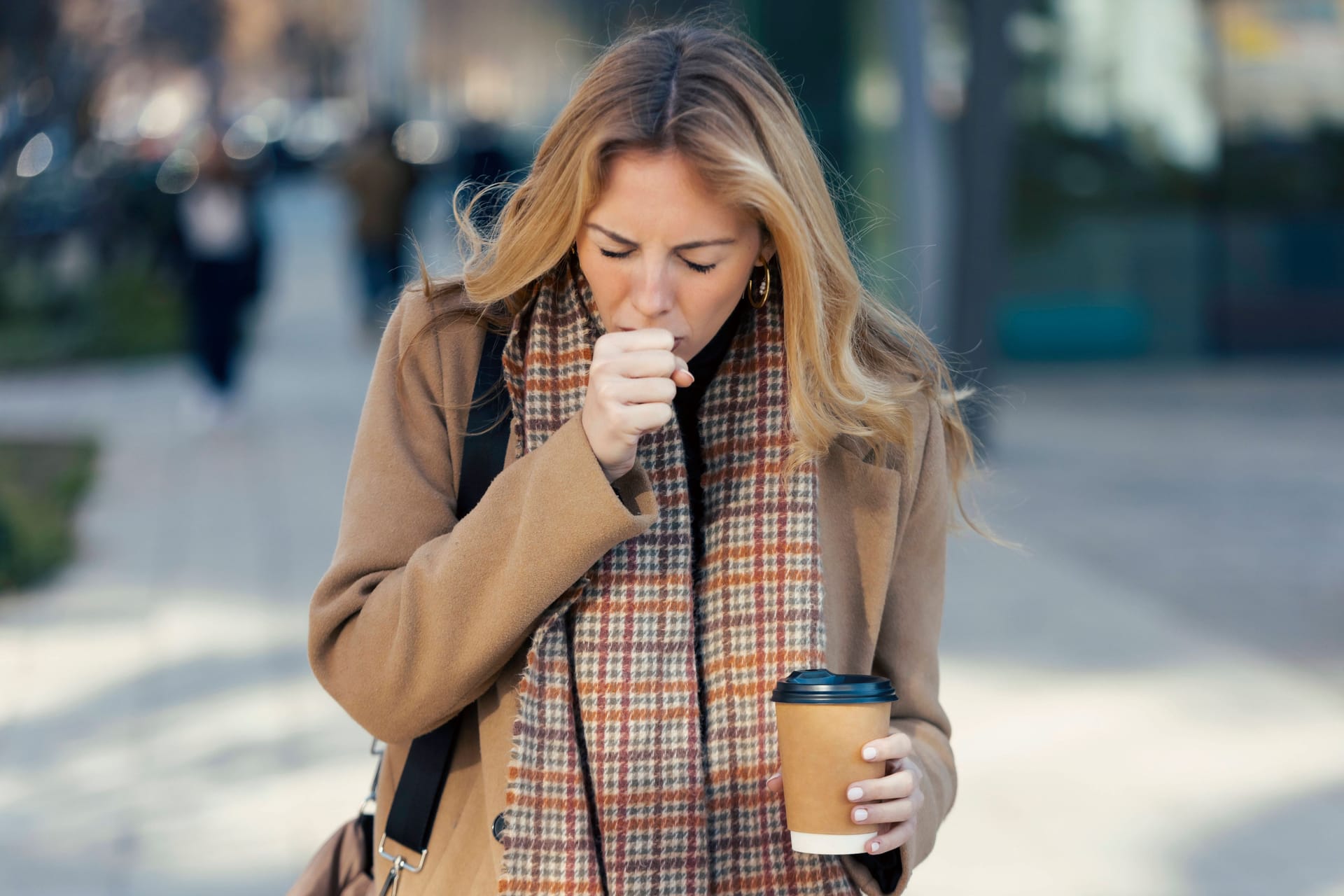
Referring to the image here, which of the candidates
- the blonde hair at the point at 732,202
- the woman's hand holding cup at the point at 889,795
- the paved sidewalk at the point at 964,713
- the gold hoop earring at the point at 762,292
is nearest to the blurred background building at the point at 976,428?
the paved sidewalk at the point at 964,713

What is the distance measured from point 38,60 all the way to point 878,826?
59.7 feet

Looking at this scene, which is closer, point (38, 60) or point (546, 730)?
point (546, 730)

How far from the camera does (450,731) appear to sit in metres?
1.86

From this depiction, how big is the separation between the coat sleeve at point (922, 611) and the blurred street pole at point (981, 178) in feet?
23.0

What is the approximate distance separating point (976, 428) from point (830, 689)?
24.6 ft

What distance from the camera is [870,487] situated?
1978 mm

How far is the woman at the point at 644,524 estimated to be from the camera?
170cm

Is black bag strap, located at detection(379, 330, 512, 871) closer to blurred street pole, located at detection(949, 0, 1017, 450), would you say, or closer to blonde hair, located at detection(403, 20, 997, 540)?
blonde hair, located at detection(403, 20, 997, 540)

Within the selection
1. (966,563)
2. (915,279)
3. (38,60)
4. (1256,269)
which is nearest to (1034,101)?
(1256,269)

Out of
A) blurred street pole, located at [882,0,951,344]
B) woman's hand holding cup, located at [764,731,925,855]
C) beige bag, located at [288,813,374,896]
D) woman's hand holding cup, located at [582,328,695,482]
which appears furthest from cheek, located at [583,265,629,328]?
blurred street pole, located at [882,0,951,344]

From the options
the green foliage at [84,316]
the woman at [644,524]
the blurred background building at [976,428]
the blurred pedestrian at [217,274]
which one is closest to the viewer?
the woman at [644,524]

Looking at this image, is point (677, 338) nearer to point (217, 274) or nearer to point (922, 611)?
point (922, 611)

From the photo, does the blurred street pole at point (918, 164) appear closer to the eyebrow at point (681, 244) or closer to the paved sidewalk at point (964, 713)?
the paved sidewalk at point (964, 713)

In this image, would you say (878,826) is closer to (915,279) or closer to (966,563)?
(966,563)
